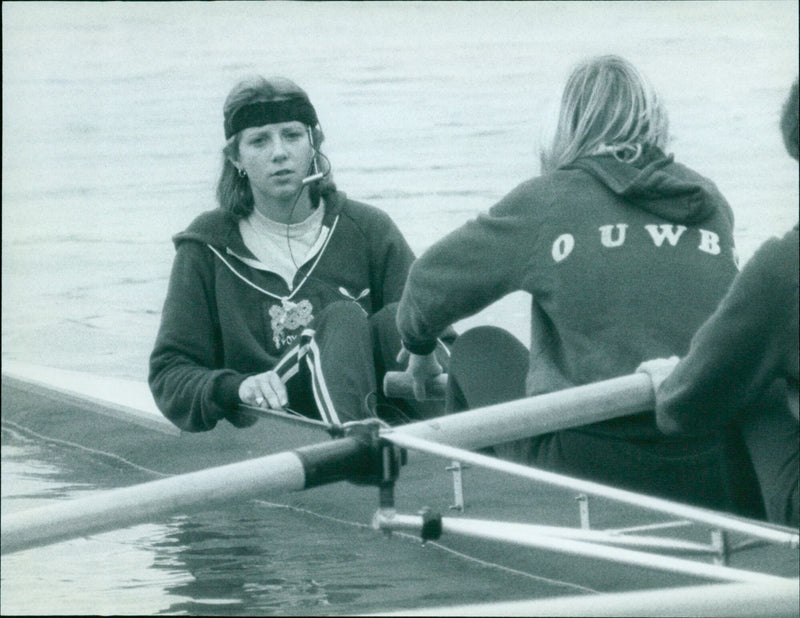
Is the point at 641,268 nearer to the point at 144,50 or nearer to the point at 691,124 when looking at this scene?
the point at 691,124

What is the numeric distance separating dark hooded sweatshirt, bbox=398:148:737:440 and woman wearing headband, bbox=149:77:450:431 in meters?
0.89

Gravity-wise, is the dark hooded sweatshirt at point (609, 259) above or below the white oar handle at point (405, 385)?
above

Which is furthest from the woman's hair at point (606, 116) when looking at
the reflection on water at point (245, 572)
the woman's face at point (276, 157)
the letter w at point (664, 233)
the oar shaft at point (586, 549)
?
the woman's face at point (276, 157)

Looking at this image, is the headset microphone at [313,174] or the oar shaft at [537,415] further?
the headset microphone at [313,174]

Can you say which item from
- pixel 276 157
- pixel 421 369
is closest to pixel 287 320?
pixel 276 157

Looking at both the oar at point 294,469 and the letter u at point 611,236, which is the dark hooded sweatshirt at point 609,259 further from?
the oar at point 294,469

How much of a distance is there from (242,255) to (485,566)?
978mm

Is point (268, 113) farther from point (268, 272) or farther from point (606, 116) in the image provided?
point (606, 116)

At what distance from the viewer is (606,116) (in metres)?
3.07

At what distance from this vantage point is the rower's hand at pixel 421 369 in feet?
11.9

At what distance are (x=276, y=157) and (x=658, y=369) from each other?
4.75 feet

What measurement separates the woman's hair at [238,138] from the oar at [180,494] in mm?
1483

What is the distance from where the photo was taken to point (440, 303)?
3.12 metres

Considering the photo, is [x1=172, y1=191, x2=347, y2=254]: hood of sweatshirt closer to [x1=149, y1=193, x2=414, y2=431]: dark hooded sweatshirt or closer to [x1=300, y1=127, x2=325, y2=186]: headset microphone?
Answer: [x1=149, y1=193, x2=414, y2=431]: dark hooded sweatshirt
